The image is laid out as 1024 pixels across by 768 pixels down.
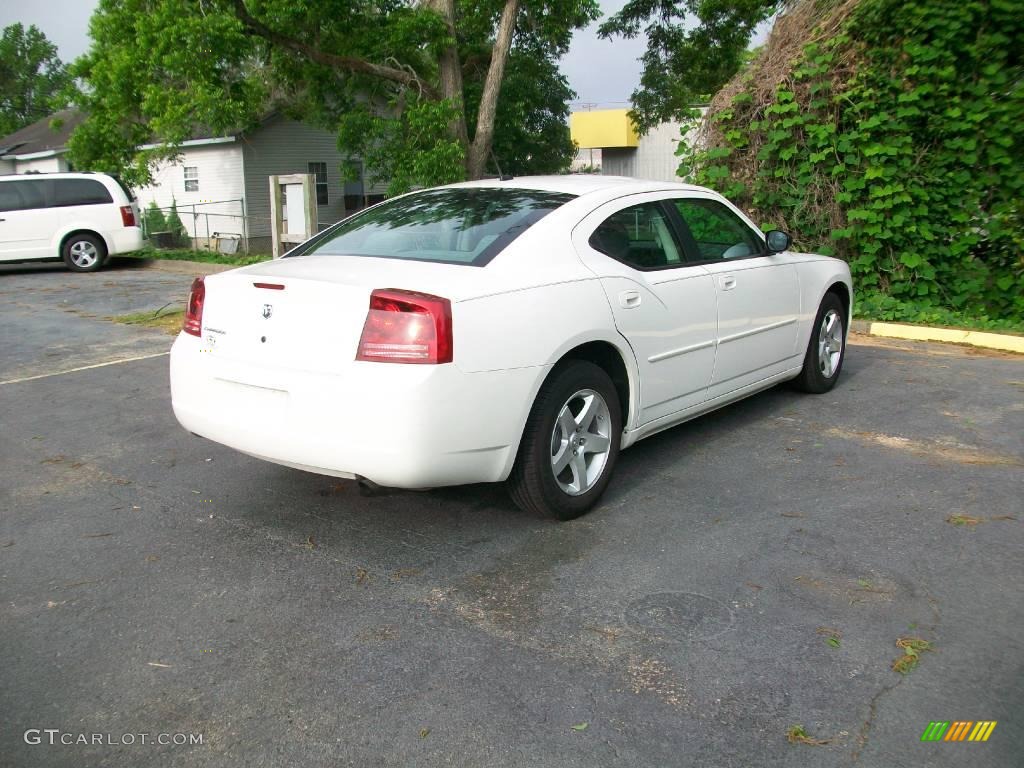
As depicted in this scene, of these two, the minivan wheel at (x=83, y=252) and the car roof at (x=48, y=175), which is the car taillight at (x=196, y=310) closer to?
the minivan wheel at (x=83, y=252)

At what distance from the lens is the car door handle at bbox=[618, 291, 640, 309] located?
4.83 metres

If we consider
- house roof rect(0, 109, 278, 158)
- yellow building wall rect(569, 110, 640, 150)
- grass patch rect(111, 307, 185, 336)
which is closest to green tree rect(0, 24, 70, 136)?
house roof rect(0, 109, 278, 158)

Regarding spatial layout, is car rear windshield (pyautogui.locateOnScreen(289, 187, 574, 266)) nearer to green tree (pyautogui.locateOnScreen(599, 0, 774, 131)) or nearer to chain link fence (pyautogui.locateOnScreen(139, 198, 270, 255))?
green tree (pyautogui.locateOnScreen(599, 0, 774, 131))

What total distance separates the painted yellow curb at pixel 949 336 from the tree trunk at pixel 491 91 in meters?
11.2

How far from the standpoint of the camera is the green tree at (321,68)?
1738 centimetres

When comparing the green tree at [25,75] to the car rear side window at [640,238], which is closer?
the car rear side window at [640,238]

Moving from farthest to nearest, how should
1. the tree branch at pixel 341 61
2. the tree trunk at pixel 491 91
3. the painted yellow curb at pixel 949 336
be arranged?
the tree trunk at pixel 491 91, the tree branch at pixel 341 61, the painted yellow curb at pixel 949 336

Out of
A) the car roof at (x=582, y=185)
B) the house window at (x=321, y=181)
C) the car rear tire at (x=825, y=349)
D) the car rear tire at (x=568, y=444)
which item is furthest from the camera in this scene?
the house window at (x=321, y=181)

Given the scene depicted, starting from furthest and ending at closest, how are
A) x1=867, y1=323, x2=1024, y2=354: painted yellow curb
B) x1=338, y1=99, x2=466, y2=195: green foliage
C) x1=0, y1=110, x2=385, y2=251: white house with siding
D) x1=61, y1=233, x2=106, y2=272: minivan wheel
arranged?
x1=0, y1=110, x2=385, y2=251: white house with siding
x1=338, y1=99, x2=466, y2=195: green foliage
x1=61, y1=233, x2=106, y2=272: minivan wheel
x1=867, y1=323, x2=1024, y2=354: painted yellow curb

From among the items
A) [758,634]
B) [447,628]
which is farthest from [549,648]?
[758,634]

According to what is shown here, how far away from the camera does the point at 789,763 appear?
110 inches

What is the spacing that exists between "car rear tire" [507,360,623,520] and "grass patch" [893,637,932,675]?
64.2 inches

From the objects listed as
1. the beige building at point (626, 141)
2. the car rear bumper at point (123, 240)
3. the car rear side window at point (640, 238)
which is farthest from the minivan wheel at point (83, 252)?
the beige building at point (626, 141)

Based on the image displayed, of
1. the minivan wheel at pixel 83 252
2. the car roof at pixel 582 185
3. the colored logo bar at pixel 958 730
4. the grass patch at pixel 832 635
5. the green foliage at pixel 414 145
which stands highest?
the green foliage at pixel 414 145
